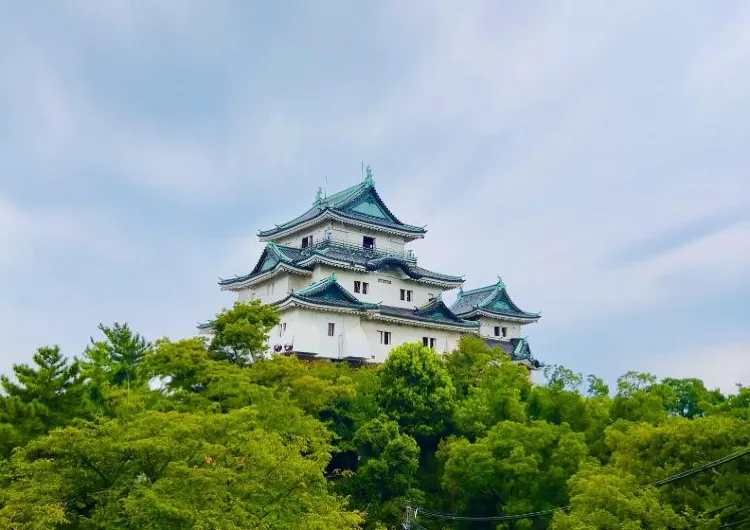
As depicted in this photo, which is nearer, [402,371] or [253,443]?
[253,443]

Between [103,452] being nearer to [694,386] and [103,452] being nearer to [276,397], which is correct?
[276,397]

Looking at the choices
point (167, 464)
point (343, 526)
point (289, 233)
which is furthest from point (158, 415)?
point (289, 233)

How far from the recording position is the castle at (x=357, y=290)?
3753cm

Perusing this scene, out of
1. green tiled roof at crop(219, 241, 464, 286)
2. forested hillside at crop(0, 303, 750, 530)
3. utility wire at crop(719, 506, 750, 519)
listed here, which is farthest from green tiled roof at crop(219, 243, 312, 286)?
utility wire at crop(719, 506, 750, 519)

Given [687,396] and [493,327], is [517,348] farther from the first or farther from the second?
[687,396]

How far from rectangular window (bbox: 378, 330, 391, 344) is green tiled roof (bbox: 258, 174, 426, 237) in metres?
6.81

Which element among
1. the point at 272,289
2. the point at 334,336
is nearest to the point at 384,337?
the point at 334,336

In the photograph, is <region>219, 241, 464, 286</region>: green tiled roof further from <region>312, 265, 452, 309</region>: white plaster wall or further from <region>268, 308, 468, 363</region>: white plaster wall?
<region>268, 308, 468, 363</region>: white plaster wall

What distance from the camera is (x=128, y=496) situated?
16766mm

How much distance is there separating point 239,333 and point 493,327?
23.0 m

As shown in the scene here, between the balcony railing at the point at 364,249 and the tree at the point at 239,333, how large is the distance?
12.2 m

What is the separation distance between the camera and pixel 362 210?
44.2m

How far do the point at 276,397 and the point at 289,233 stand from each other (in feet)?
63.0

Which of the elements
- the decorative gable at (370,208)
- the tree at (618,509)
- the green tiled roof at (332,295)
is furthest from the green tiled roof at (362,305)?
the tree at (618,509)
